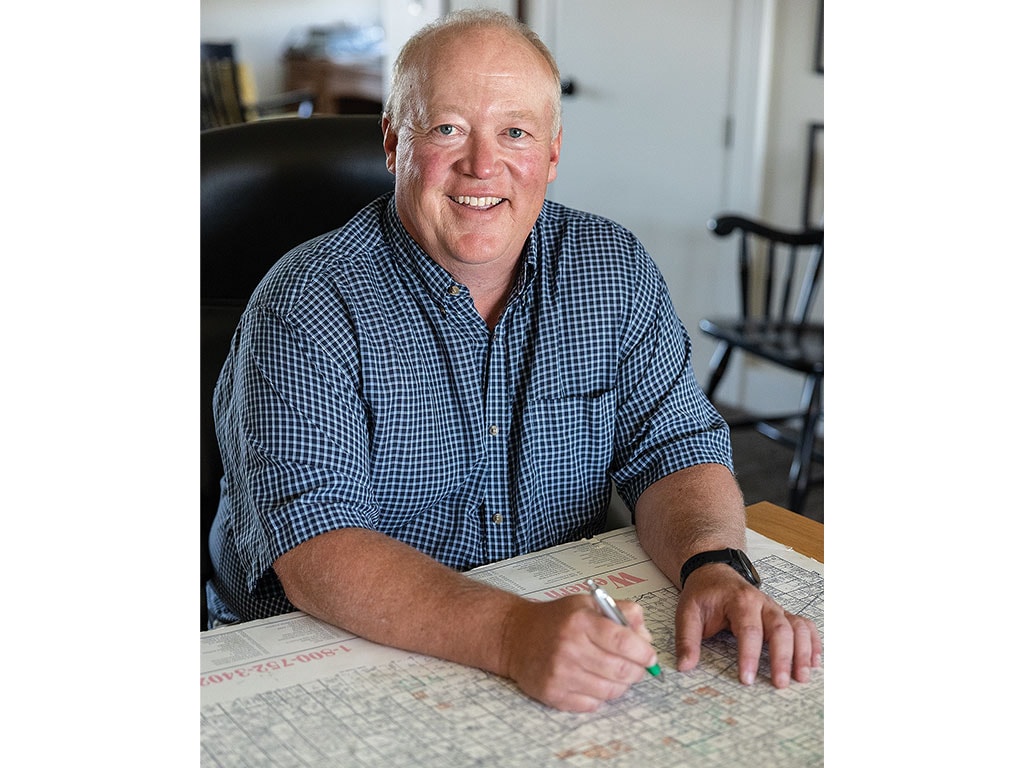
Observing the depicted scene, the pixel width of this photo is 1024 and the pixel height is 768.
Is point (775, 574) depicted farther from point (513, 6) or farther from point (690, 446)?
point (513, 6)

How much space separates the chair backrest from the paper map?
204 cm

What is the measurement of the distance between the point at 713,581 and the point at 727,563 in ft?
0.19

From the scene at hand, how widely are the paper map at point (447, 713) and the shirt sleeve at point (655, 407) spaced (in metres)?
0.36

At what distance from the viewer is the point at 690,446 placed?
4.61 feet

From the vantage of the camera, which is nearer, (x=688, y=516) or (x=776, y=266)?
(x=688, y=516)

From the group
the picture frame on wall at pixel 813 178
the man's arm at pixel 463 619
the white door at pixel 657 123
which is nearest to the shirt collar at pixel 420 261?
the man's arm at pixel 463 619

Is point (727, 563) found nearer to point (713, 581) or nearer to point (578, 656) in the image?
point (713, 581)

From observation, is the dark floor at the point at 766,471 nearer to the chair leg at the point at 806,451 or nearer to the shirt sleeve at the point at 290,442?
the chair leg at the point at 806,451

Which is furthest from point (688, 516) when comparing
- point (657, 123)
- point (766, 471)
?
point (657, 123)

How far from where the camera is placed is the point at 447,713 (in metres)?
0.91

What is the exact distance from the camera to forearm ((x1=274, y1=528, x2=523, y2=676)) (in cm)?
99
